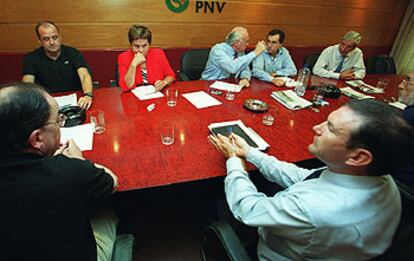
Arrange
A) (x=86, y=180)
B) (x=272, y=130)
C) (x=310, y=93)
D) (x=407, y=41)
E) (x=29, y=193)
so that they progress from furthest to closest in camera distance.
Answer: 1. (x=407, y=41)
2. (x=310, y=93)
3. (x=272, y=130)
4. (x=86, y=180)
5. (x=29, y=193)

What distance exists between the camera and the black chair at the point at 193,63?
9.75 feet

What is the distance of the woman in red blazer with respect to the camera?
2.29 meters

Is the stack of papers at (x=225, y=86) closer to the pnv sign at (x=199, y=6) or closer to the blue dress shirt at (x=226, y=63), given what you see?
the blue dress shirt at (x=226, y=63)

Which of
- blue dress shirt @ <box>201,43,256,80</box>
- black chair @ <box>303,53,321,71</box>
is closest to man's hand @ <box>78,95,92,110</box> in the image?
blue dress shirt @ <box>201,43,256,80</box>

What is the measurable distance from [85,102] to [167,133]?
754 millimetres

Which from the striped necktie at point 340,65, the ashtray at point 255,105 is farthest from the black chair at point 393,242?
the striped necktie at point 340,65

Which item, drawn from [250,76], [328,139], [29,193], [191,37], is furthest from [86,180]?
[191,37]

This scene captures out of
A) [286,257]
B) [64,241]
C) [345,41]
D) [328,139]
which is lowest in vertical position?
[286,257]

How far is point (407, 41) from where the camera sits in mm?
5074

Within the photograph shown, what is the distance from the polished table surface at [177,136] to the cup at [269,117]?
33 millimetres

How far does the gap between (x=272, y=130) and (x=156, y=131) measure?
0.82 meters

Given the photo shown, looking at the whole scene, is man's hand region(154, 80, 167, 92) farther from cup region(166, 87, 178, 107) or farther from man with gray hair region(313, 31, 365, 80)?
man with gray hair region(313, 31, 365, 80)

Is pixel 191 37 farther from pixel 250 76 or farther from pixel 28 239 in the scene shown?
pixel 28 239

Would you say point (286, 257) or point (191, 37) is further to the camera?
point (191, 37)
